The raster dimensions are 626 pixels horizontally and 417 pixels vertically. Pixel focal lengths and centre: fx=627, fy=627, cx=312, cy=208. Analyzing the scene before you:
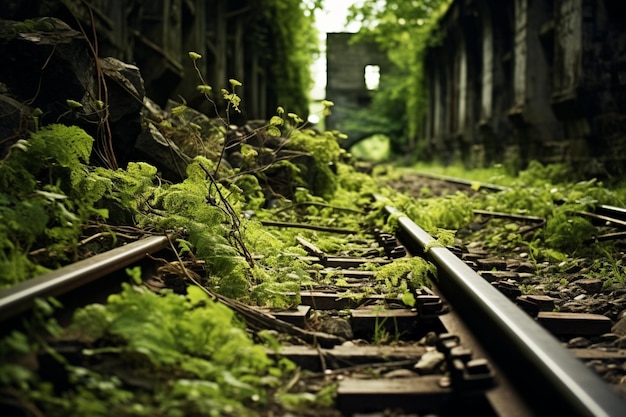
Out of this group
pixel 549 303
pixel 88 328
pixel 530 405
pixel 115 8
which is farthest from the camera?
pixel 115 8

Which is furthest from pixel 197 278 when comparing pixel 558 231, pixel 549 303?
pixel 558 231

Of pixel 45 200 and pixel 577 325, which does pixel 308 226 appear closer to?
pixel 45 200

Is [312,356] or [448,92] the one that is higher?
[448,92]

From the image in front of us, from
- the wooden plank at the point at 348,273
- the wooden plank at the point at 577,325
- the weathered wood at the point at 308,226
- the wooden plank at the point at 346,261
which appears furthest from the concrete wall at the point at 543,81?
the wooden plank at the point at 577,325

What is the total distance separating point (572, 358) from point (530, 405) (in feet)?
0.61

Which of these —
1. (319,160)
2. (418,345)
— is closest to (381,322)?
(418,345)

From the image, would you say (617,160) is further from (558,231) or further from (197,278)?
(197,278)

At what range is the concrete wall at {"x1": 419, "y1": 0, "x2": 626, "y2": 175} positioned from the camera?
34.8 ft

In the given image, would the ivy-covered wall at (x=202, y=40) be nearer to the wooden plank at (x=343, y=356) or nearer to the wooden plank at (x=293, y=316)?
the wooden plank at (x=293, y=316)

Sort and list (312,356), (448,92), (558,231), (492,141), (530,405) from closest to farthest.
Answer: (530,405) → (312,356) → (558,231) → (492,141) → (448,92)

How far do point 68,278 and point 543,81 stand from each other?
13.6m

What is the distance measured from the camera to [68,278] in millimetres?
2215

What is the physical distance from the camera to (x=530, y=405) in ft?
5.72

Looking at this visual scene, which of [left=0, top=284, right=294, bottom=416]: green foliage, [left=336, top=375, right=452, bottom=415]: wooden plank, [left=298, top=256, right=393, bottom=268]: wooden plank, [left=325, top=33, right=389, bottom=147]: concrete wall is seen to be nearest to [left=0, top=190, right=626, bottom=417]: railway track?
[left=336, top=375, right=452, bottom=415]: wooden plank
